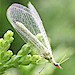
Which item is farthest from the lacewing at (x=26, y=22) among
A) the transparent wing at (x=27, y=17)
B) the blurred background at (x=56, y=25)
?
the blurred background at (x=56, y=25)

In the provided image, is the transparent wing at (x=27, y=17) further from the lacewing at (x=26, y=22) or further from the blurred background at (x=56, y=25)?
the blurred background at (x=56, y=25)

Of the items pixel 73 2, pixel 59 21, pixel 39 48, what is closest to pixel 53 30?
pixel 59 21

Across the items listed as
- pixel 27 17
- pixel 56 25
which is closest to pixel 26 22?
pixel 27 17

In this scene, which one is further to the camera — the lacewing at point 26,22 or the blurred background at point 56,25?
the blurred background at point 56,25

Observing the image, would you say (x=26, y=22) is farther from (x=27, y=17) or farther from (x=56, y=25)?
(x=56, y=25)

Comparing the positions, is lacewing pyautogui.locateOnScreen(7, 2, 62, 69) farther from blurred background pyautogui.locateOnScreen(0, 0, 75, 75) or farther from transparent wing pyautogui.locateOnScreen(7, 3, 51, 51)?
blurred background pyautogui.locateOnScreen(0, 0, 75, 75)

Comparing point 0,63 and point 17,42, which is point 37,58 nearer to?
point 0,63

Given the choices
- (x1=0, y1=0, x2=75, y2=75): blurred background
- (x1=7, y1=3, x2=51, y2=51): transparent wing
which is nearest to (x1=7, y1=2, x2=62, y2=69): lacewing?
(x1=7, y1=3, x2=51, y2=51): transparent wing

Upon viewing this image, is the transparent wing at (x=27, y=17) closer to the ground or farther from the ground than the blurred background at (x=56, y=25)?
farther from the ground

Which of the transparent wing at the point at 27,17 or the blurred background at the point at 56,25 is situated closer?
the transparent wing at the point at 27,17

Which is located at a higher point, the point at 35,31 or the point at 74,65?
the point at 35,31

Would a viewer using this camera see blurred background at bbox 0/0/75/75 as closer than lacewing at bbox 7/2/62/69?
No
